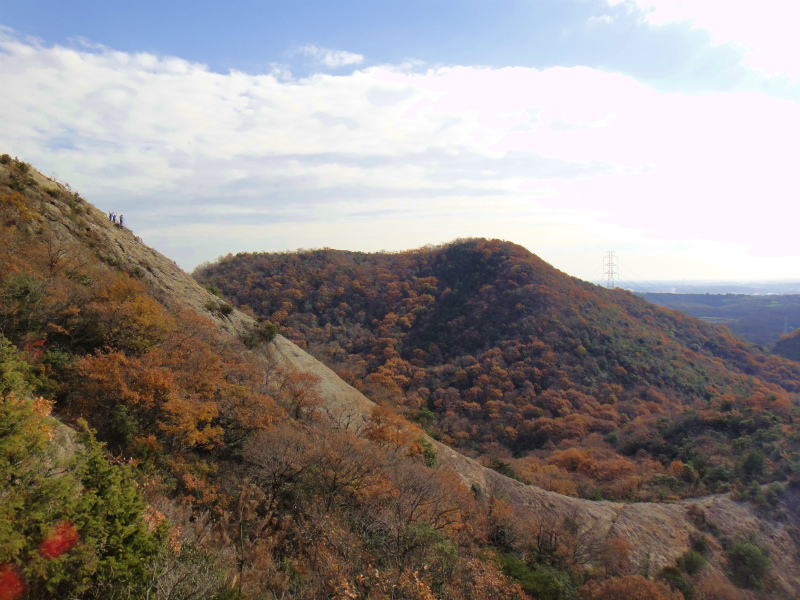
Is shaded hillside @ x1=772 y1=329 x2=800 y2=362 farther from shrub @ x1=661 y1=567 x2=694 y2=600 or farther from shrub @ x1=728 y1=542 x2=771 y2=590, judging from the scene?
shrub @ x1=661 y1=567 x2=694 y2=600

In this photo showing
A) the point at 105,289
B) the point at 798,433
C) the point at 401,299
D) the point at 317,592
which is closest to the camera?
the point at 317,592

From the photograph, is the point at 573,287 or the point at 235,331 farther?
the point at 573,287

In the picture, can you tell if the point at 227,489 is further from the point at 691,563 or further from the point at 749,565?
the point at 749,565

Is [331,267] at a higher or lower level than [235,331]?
higher

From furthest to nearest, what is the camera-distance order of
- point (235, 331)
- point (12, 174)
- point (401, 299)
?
point (401, 299) → point (235, 331) → point (12, 174)

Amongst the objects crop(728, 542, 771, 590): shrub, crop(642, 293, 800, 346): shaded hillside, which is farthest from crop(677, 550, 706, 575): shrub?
crop(642, 293, 800, 346): shaded hillside

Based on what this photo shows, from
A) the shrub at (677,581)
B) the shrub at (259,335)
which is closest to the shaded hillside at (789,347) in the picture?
the shrub at (677,581)

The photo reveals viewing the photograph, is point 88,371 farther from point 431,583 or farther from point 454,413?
point 454,413

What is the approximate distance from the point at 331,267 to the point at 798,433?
63.2 m

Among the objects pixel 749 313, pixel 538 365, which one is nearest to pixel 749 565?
pixel 538 365

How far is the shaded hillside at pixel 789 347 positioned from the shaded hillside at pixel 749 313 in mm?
5588

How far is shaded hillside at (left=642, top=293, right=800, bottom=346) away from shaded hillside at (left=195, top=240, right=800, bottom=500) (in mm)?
42092

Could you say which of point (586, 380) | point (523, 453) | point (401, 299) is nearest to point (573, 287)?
point (586, 380)

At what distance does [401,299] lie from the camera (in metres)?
73.0
